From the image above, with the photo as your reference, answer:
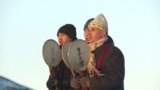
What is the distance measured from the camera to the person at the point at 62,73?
21.0 ft

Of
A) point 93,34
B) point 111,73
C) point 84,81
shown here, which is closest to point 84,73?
point 84,81

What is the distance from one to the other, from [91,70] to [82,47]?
29 cm

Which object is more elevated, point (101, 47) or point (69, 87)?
point (101, 47)

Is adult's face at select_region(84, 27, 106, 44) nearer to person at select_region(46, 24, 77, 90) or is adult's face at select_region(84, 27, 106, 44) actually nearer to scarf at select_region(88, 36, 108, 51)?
scarf at select_region(88, 36, 108, 51)

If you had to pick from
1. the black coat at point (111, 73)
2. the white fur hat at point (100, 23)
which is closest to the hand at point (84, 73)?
the black coat at point (111, 73)

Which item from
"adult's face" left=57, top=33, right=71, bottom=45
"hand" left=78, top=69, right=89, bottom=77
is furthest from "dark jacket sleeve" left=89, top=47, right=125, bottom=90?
"adult's face" left=57, top=33, right=71, bottom=45

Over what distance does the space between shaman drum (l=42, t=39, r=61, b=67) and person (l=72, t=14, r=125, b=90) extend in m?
0.44

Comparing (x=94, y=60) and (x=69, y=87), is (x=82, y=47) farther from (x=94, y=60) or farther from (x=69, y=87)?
(x=69, y=87)

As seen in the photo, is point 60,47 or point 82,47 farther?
point 60,47

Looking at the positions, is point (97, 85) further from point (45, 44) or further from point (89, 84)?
point (45, 44)

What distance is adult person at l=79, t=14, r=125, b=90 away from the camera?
5.77 meters

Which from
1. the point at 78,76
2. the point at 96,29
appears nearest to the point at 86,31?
the point at 96,29

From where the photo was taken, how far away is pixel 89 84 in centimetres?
583

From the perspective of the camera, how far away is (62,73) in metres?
6.52
